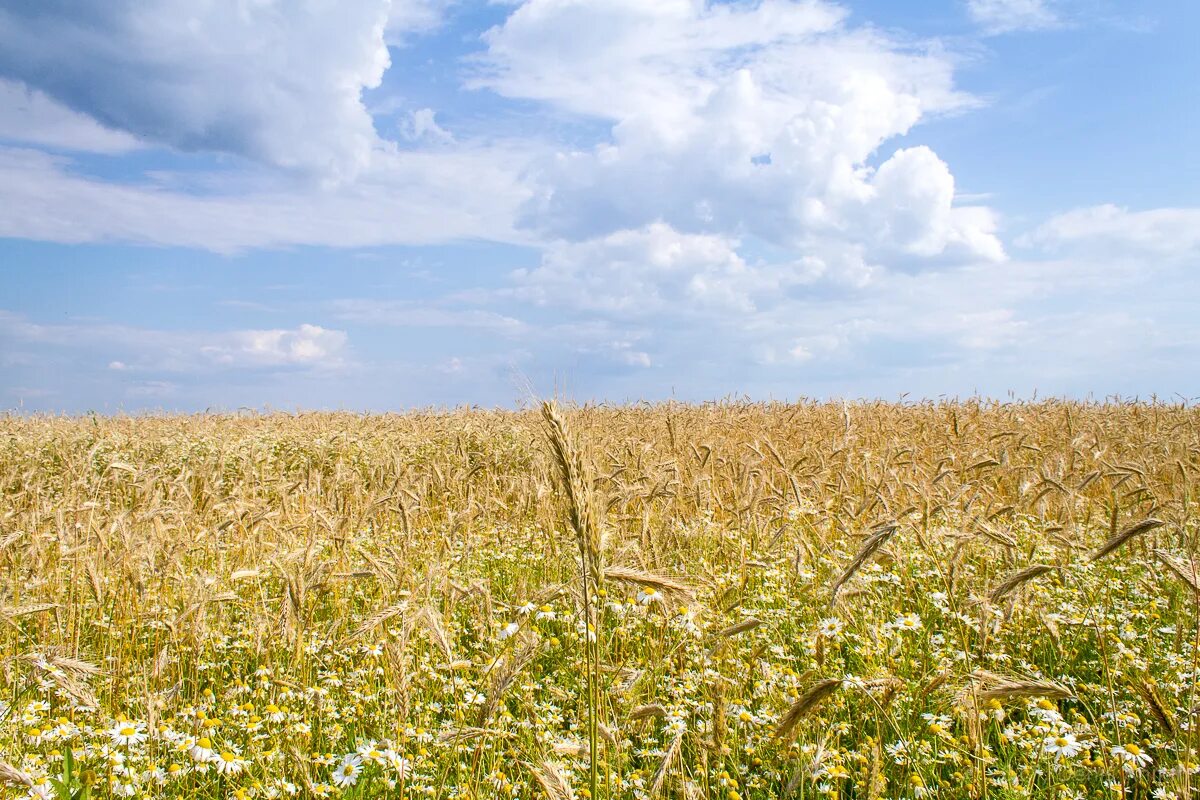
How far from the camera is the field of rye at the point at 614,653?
113 inches

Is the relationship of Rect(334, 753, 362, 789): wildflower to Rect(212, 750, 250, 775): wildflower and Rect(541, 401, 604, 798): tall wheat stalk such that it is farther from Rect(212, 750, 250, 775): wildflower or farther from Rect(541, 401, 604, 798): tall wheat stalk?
Rect(541, 401, 604, 798): tall wheat stalk

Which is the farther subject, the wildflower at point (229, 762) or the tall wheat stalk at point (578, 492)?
the wildflower at point (229, 762)

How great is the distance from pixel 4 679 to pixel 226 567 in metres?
2.16

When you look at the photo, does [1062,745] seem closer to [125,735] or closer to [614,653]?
[614,653]

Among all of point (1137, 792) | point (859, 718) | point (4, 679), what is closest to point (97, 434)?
point (4, 679)

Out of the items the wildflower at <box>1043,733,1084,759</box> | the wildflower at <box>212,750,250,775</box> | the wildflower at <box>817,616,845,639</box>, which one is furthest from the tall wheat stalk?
the wildflower at <box>817,616,845,639</box>

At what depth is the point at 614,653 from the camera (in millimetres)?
4707

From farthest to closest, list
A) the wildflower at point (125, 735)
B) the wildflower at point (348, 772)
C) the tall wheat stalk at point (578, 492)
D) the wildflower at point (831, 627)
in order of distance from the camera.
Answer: the wildflower at point (831, 627)
the wildflower at point (125, 735)
the wildflower at point (348, 772)
the tall wheat stalk at point (578, 492)

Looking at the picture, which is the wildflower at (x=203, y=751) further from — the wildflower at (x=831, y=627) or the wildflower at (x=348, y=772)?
the wildflower at (x=831, y=627)

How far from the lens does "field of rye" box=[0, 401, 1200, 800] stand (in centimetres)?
286

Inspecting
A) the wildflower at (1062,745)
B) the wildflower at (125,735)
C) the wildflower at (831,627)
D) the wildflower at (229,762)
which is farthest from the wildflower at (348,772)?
the wildflower at (1062,745)

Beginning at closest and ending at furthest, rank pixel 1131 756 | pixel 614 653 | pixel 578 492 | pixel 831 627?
1. pixel 578 492
2. pixel 1131 756
3. pixel 831 627
4. pixel 614 653

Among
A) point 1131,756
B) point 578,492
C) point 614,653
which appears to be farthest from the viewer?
point 614,653

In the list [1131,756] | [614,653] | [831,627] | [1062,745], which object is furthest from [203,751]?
[1131,756]
